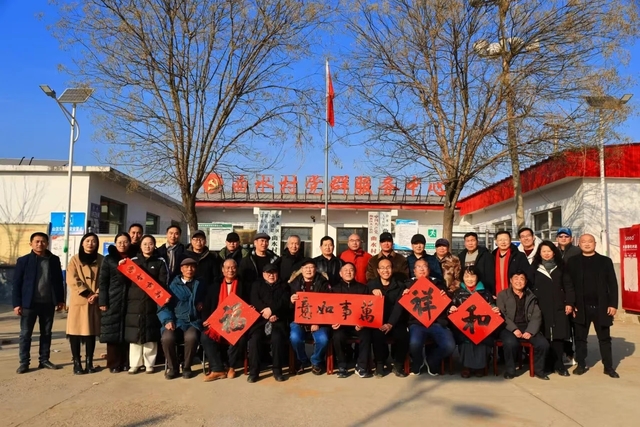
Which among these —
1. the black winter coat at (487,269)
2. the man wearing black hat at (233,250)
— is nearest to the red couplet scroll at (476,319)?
the black winter coat at (487,269)

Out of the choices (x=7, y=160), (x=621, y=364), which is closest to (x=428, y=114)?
(x=621, y=364)

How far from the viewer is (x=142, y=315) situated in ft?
20.7

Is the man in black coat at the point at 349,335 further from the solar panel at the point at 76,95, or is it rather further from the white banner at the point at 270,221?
the white banner at the point at 270,221

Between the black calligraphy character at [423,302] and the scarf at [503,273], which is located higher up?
the scarf at [503,273]

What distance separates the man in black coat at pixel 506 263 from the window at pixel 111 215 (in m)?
14.0

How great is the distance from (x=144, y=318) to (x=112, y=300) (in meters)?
0.45

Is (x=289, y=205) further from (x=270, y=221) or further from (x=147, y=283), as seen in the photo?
(x=147, y=283)

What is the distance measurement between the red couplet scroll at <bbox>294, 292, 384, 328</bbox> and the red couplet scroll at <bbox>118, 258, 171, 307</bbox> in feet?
5.24

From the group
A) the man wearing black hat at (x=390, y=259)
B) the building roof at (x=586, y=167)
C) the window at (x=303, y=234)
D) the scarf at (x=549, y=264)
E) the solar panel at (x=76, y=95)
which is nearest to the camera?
the scarf at (x=549, y=264)

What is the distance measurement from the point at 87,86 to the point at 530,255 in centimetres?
896

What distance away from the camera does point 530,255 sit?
714cm

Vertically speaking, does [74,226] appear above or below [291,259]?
above

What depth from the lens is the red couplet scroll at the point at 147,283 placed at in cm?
630

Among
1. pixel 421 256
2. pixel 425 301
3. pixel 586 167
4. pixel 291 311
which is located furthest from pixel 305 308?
pixel 586 167
